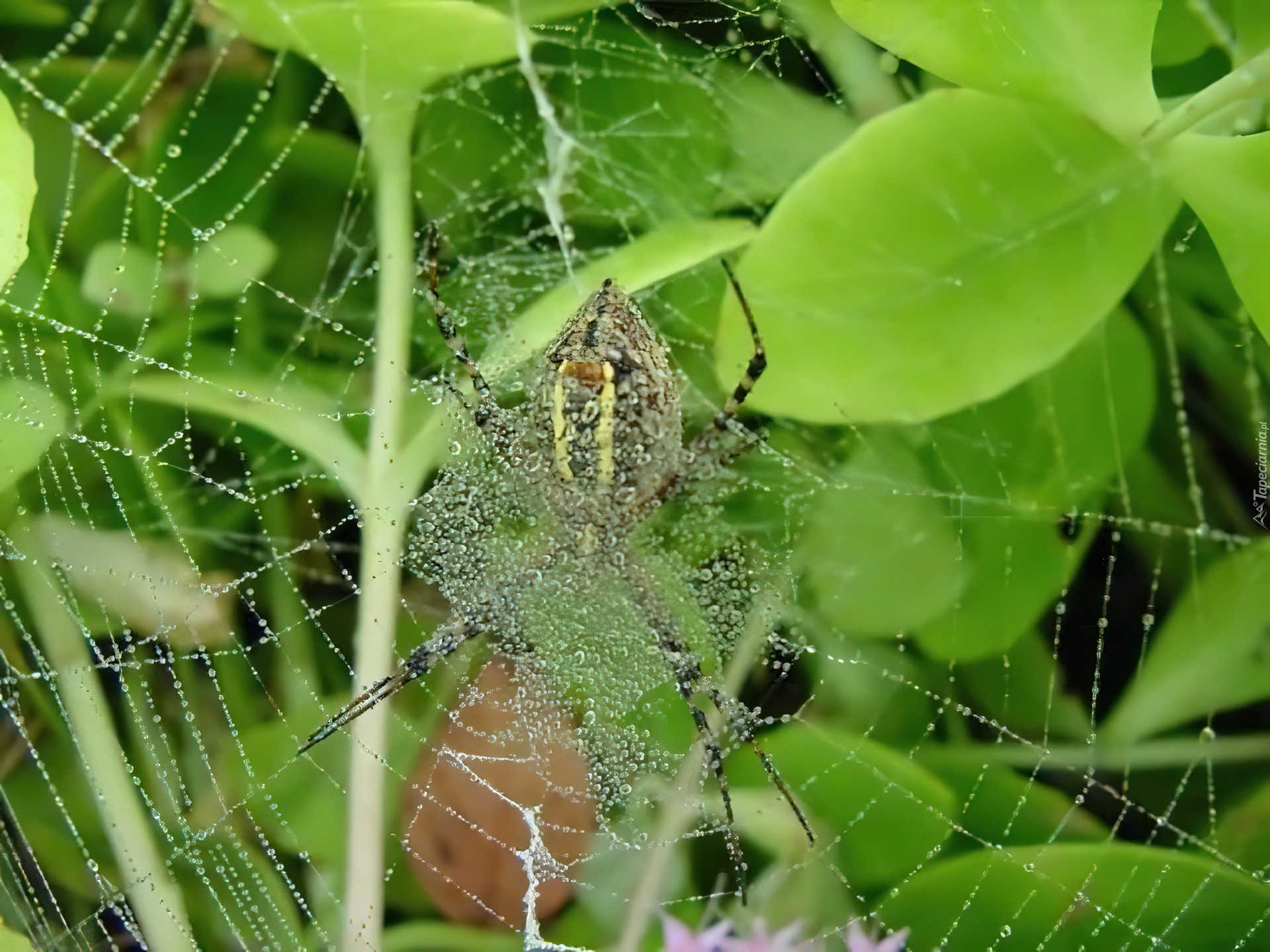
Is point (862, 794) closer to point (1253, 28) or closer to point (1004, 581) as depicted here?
point (1004, 581)

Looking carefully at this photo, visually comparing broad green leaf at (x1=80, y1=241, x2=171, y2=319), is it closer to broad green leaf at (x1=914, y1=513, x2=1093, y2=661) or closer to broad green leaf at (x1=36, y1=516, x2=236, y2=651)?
broad green leaf at (x1=36, y1=516, x2=236, y2=651)

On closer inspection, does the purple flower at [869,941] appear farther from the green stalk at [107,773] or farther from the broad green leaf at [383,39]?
the broad green leaf at [383,39]

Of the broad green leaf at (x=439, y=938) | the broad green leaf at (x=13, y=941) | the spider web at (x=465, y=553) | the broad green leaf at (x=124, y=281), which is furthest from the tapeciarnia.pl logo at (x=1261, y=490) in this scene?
the broad green leaf at (x=13, y=941)

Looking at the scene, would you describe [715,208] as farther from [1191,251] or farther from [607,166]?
[1191,251]

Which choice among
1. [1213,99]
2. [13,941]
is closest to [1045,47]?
[1213,99]

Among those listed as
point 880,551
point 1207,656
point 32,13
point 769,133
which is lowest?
point 1207,656

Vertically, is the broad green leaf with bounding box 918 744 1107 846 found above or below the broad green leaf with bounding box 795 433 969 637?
below

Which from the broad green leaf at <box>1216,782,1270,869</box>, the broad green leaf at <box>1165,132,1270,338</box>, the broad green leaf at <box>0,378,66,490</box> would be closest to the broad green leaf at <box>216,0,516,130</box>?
the broad green leaf at <box>0,378,66,490</box>
